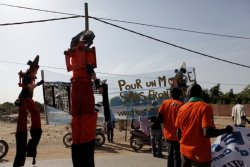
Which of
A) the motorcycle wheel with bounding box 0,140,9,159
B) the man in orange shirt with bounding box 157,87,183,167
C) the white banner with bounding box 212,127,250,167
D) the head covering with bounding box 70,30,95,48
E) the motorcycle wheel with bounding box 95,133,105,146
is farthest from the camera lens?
the motorcycle wheel with bounding box 95,133,105,146

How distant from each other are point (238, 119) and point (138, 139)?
4070mm

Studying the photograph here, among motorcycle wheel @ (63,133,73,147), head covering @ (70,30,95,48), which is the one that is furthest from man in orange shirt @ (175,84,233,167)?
motorcycle wheel @ (63,133,73,147)

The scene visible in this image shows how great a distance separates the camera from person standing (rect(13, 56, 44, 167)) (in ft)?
24.5

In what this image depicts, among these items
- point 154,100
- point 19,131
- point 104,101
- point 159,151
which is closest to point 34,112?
point 19,131

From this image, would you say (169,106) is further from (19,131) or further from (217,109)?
(217,109)

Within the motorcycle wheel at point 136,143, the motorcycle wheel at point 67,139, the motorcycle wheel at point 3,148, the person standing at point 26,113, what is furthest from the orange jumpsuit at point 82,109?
the motorcycle wheel at point 67,139

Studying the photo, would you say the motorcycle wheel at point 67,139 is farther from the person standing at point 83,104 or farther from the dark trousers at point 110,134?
the person standing at point 83,104

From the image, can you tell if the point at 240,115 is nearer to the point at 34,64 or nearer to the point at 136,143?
the point at 136,143

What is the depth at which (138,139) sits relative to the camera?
14.2 meters

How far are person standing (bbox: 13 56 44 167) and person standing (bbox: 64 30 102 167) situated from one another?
2168 mm

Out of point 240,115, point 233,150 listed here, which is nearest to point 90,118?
point 233,150

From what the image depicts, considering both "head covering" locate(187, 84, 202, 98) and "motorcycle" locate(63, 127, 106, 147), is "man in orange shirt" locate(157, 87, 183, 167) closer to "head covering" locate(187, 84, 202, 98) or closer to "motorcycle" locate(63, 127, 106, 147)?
"head covering" locate(187, 84, 202, 98)

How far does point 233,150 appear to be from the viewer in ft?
19.1

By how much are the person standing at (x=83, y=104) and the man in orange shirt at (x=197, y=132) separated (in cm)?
122
